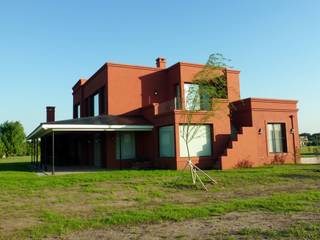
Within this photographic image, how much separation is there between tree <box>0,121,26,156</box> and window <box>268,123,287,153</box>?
66164mm

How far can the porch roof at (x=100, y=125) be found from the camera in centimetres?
1928

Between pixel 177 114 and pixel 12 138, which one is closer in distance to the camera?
pixel 177 114

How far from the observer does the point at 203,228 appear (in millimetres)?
7047

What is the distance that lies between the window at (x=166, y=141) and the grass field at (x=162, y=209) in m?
5.79

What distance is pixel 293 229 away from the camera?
22.1 feet

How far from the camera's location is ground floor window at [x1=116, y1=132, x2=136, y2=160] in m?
23.1

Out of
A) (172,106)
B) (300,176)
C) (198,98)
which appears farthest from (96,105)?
(300,176)

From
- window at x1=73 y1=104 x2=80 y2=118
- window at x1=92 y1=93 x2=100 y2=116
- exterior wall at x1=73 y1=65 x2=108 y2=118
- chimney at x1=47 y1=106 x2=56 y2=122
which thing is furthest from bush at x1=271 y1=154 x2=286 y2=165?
chimney at x1=47 y1=106 x2=56 y2=122

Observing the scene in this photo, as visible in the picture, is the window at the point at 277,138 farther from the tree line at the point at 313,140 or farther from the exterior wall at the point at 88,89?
the exterior wall at the point at 88,89

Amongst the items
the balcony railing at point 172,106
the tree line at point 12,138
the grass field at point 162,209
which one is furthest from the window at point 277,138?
the tree line at point 12,138

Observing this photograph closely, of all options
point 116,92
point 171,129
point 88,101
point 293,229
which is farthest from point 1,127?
point 293,229

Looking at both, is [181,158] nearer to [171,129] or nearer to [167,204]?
[171,129]

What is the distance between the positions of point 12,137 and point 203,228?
77593 millimetres

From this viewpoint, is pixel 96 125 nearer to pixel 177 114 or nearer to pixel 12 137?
pixel 177 114
